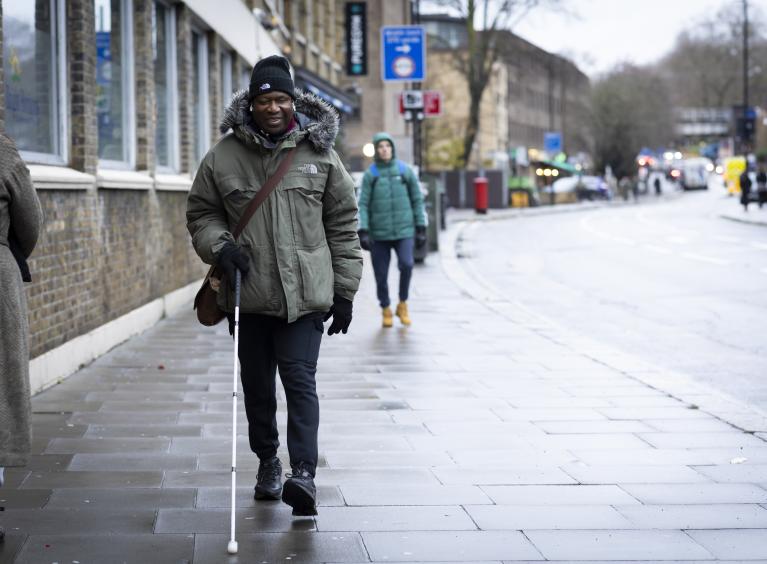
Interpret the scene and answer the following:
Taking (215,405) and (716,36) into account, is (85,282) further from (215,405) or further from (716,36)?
(716,36)

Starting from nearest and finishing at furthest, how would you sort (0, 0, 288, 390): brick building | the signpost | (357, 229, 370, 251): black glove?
(0, 0, 288, 390): brick building → (357, 229, 370, 251): black glove → the signpost

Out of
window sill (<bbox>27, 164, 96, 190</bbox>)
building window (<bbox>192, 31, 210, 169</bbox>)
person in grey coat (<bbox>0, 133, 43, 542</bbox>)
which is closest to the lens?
person in grey coat (<bbox>0, 133, 43, 542</bbox>)

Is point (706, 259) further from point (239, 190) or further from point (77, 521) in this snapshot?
point (77, 521)

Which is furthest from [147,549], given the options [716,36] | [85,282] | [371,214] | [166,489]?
[716,36]

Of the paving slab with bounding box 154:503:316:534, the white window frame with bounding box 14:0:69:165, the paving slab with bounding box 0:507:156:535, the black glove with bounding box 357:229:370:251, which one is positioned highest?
the white window frame with bounding box 14:0:69:165

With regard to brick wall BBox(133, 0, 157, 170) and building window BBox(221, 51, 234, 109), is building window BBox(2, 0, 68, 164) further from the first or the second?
building window BBox(221, 51, 234, 109)

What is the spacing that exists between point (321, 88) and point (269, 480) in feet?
85.5

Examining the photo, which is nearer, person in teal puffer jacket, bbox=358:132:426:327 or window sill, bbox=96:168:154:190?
window sill, bbox=96:168:154:190

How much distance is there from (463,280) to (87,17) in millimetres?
9883

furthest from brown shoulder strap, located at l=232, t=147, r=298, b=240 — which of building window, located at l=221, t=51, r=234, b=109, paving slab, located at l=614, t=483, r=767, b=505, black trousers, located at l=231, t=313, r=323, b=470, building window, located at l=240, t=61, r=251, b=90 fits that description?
building window, located at l=240, t=61, r=251, b=90

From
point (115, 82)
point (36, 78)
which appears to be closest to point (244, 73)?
point (115, 82)

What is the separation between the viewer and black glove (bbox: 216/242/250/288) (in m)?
5.29

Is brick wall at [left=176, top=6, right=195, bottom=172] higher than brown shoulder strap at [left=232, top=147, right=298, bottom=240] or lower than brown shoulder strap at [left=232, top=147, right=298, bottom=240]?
higher

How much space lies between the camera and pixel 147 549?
16.2 feet
